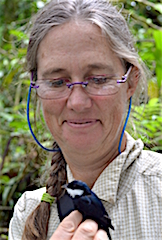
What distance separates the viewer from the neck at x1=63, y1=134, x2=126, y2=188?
1.08 meters

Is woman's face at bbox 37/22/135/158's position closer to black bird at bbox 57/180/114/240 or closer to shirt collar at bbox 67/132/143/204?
shirt collar at bbox 67/132/143/204

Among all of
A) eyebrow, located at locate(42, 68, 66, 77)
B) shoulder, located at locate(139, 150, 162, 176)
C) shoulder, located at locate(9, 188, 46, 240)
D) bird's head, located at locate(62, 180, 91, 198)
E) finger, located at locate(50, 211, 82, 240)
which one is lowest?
shoulder, located at locate(9, 188, 46, 240)

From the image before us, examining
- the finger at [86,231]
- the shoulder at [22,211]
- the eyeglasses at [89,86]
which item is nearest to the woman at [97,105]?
the eyeglasses at [89,86]

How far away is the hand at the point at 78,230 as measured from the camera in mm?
793

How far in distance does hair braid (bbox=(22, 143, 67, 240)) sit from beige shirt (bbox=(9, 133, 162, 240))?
3 centimetres

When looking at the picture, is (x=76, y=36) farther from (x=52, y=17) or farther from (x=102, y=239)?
(x=102, y=239)

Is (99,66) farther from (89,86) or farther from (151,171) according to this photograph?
(151,171)

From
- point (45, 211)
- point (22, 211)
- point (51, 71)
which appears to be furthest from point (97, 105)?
point (22, 211)

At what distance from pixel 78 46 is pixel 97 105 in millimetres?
165

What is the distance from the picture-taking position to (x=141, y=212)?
101 centimetres

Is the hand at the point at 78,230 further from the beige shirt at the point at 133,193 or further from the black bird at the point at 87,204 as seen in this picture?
the beige shirt at the point at 133,193

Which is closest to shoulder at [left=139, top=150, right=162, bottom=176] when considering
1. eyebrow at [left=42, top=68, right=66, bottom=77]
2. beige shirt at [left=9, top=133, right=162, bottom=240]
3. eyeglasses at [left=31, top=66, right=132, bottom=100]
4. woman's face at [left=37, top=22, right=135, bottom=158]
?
beige shirt at [left=9, top=133, right=162, bottom=240]

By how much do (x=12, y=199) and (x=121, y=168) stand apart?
5.82 feet

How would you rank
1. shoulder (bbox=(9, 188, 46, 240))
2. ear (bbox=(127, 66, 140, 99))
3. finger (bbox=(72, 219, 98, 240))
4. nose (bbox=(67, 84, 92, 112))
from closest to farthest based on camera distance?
1. finger (bbox=(72, 219, 98, 240))
2. nose (bbox=(67, 84, 92, 112))
3. ear (bbox=(127, 66, 140, 99))
4. shoulder (bbox=(9, 188, 46, 240))
